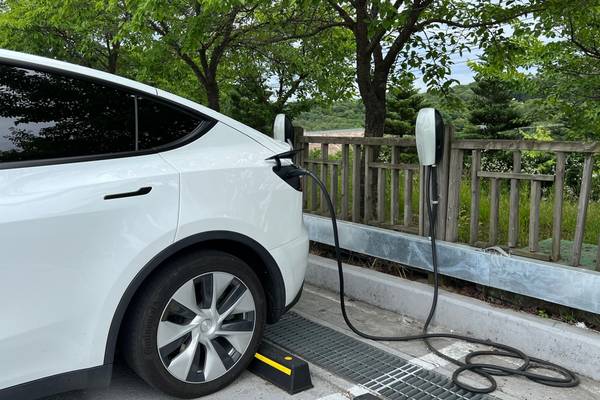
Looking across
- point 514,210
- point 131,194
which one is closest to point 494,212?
point 514,210

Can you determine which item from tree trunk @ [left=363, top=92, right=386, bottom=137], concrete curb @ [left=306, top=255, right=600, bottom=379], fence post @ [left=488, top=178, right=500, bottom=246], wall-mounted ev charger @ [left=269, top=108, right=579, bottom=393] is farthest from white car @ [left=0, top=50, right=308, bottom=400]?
tree trunk @ [left=363, top=92, right=386, bottom=137]

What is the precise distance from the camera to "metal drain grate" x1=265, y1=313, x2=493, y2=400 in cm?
298

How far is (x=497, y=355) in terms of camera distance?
3400mm

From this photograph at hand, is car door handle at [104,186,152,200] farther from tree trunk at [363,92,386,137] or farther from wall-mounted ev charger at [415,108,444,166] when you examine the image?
tree trunk at [363,92,386,137]

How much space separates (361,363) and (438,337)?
0.64 metres

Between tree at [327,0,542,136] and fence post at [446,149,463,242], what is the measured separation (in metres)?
1.57

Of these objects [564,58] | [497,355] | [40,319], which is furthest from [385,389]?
[564,58]

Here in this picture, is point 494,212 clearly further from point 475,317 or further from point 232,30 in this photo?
point 232,30

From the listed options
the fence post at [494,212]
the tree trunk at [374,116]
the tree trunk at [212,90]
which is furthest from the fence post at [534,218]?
the tree trunk at [212,90]

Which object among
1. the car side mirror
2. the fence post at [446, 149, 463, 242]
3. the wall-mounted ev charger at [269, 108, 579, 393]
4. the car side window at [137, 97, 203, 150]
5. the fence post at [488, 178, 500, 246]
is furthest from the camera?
the car side mirror

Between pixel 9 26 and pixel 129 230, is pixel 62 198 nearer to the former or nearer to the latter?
pixel 129 230

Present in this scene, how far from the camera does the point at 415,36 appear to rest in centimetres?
606

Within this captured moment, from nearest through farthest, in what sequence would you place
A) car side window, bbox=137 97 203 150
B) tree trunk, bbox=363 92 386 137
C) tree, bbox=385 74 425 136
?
1. car side window, bbox=137 97 203 150
2. tree trunk, bbox=363 92 386 137
3. tree, bbox=385 74 425 136

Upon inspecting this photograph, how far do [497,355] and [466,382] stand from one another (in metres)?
0.43
